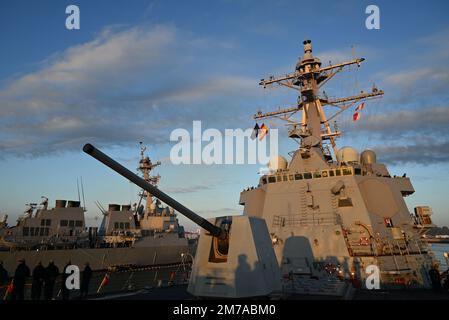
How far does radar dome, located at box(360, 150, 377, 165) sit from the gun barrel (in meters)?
13.8

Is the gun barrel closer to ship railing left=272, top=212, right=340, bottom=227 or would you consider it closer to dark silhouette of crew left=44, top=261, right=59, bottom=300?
dark silhouette of crew left=44, top=261, right=59, bottom=300

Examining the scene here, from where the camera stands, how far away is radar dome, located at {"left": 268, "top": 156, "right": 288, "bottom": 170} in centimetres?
1904

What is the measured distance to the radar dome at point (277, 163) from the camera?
19.0 m

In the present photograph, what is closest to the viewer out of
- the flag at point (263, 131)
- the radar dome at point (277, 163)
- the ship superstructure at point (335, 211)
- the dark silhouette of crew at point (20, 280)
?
the dark silhouette of crew at point (20, 280)

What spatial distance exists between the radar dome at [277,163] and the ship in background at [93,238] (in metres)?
16.3

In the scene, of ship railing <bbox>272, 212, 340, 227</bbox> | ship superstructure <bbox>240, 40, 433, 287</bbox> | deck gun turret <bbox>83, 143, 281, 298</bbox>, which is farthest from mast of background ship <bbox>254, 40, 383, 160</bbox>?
deck gun turret <bbox>83, 143, 281, 298</bbox>

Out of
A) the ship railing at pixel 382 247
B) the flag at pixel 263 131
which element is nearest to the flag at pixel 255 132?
the flag at pixel 263 131

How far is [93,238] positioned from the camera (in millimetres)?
28016

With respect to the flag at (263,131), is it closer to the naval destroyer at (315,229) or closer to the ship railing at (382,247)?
the naval destroyer at (315,229)

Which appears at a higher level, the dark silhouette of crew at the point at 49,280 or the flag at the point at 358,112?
the flag at the point at 358,112

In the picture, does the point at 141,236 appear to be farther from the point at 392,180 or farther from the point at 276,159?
the point at 392,180

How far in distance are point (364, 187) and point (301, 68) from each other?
9.55m

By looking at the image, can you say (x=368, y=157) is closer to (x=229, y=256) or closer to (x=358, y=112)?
(x=358, y=112)
